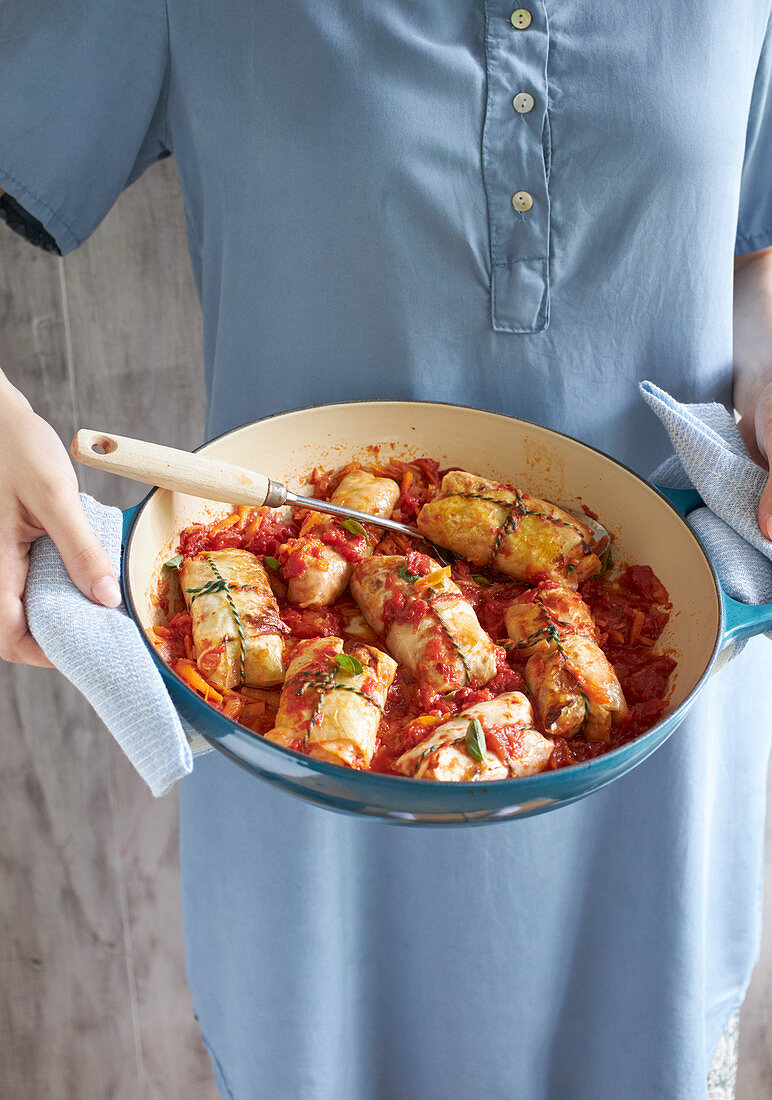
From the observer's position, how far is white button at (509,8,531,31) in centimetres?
113

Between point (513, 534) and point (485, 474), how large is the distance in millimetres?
148

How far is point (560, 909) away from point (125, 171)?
4.50ft

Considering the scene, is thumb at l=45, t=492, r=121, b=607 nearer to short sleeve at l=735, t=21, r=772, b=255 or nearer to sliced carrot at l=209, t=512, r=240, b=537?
sliced carrot at l=209, t=512, r=240, b=537

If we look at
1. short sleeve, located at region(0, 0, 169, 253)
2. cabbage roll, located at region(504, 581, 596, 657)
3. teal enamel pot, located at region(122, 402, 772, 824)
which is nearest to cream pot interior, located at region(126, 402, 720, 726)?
teal enamel pot, located at region(122, 402, 772, 824)

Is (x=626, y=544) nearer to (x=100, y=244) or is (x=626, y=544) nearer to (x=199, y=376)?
(x=199, y=376)

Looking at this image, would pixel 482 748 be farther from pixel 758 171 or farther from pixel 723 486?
pixel 758 171

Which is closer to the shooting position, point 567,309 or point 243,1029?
point 567,309

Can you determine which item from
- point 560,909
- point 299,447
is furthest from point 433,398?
point 560,909

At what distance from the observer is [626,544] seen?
1.19 m

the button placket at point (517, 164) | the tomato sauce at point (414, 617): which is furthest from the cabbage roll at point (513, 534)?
the button placket at point (517, 164)

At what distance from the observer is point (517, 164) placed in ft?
3.85

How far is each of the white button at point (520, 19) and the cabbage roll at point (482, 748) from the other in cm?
83

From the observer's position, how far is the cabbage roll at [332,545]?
44.1 inches

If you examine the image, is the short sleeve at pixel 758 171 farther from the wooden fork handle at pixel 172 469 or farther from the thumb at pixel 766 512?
the wooden fork handle at pixel 172 469
